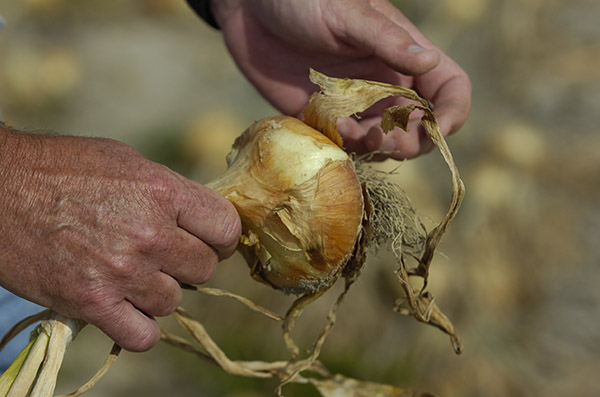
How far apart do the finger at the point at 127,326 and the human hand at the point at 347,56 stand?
58 centimetres

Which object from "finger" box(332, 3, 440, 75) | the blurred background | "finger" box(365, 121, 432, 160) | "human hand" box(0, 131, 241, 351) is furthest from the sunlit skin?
the blurred background

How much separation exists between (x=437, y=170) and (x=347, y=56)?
5.23 ft

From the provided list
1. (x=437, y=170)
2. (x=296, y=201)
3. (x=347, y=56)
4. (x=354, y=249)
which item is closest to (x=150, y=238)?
(x=296, y=201)

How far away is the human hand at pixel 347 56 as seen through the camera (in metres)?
1.33

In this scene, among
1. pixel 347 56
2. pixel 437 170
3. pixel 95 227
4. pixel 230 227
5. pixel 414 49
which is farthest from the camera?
pixel 437 170

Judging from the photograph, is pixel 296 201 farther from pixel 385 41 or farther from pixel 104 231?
pixel 385 41

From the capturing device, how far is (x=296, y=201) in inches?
43.8

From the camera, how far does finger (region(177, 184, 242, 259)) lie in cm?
107

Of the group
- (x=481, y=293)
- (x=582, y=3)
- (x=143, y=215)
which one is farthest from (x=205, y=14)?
(x=582, y=3)

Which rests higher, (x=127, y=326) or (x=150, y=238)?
(x=150, y=238)

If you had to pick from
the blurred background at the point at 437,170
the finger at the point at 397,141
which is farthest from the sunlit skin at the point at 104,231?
the blurred background at the point at 437,170

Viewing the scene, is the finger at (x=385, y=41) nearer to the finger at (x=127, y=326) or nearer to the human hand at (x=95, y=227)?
the human hand at (x=95, y=227)

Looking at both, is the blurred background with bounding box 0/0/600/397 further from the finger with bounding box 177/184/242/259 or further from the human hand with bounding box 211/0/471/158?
the finger with bounding box 177/184/242/259

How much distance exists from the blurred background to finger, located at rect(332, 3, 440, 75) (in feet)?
4.20
